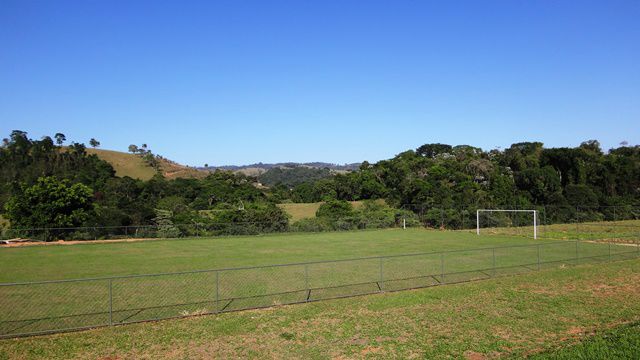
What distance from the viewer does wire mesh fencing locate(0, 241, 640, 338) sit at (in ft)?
48.6

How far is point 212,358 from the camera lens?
11031mm

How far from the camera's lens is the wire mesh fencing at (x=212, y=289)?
14.8m

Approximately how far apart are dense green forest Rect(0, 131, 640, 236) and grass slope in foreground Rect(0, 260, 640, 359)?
37.9 meters

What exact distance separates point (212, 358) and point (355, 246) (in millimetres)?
28225

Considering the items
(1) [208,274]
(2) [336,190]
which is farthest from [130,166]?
(1) [208,274]

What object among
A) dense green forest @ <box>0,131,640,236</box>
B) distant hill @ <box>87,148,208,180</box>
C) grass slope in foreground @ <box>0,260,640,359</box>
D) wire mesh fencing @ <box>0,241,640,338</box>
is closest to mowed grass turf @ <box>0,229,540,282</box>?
wire mesh fencing @ <box>0,241,640,338</box>

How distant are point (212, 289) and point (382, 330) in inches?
354

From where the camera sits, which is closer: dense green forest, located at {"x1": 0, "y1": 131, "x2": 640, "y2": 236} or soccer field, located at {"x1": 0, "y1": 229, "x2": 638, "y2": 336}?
soccer field, located at {"x1": 0, "y1": 229, "x2": 638, "y2": 336}

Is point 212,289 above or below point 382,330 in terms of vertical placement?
below

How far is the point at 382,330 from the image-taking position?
13.2 meters

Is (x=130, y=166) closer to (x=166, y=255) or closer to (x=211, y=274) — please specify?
(x=166, y=255)

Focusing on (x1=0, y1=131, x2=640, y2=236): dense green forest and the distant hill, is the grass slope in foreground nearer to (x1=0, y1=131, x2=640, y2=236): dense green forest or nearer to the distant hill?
(x1=0, y1=131, x2=640, y2=236): dense green forest

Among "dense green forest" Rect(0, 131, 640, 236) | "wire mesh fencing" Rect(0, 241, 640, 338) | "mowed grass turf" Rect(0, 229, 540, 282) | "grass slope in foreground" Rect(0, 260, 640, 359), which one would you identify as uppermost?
"dense green forest" Rect(0, 131, 640, 236)

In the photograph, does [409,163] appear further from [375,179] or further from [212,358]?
[212,358]
